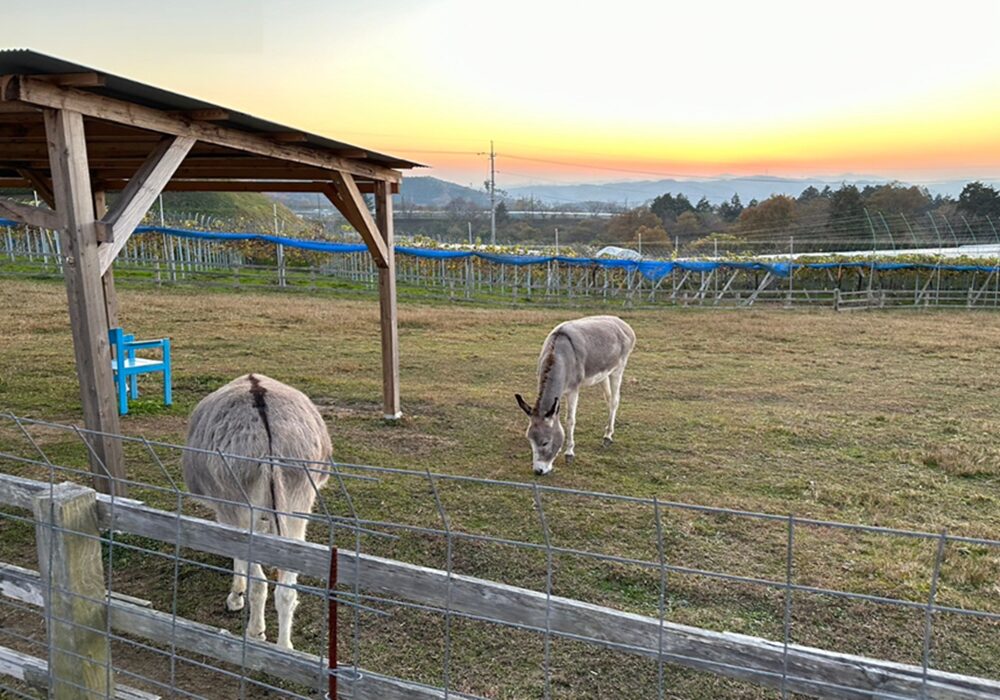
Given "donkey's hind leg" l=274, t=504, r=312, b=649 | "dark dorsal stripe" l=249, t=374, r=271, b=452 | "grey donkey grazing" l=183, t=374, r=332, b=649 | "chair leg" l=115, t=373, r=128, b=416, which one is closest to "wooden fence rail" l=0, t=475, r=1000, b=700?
"grey donkey grazing" l=183, t=374, r=332, b=649

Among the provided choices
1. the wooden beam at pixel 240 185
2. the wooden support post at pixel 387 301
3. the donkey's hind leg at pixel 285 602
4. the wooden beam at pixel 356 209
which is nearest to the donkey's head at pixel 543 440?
the wooden support post at pixel 387 301

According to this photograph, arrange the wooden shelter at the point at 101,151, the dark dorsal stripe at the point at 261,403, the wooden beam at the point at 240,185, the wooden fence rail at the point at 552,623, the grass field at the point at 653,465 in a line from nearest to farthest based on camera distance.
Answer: the wooden fence rail at the point at 552,623
the dark dorsal stripe at the point at 261,403
the grass field at the point at 653,465
the wooden shelter at the point at 101,151
the wooden beam at the point at 240,185

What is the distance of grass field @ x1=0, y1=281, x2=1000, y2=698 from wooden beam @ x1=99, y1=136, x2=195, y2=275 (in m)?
2.35

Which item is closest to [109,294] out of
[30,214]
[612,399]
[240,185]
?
[240,185]

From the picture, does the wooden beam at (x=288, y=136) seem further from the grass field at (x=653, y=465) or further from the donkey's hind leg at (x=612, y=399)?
the donkey's hind leg at (x=612, y=399)

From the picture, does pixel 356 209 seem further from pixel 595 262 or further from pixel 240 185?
pixel 595 262

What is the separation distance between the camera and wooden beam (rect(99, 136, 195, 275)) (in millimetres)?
4734

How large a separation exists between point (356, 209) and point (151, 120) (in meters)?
3.04

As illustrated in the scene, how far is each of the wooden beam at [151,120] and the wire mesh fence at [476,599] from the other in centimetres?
208

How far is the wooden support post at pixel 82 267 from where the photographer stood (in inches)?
174

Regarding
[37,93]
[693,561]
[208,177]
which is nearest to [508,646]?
[693,561]

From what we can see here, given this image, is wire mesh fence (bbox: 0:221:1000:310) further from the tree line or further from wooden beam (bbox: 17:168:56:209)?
wooden beam (bbox: 17:168:56:209)

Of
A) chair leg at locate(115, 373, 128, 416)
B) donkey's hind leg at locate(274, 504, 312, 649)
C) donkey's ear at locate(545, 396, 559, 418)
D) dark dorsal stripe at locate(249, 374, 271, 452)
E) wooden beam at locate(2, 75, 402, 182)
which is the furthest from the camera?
chair leg at locate(115, 373, 128, 416)

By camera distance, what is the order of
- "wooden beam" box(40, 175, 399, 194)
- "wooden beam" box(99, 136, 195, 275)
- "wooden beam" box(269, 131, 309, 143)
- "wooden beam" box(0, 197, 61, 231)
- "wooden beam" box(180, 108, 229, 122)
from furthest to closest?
"wooden beam" box(40, 175, 399, 194), "wooden beam" box(269, 131, 309, 143), "wooden beam" box(180, 108, 229, 122), "wooden beam" box(99, 136, 195, 275), "wooden beam" box(0, 197, 61, 231)
